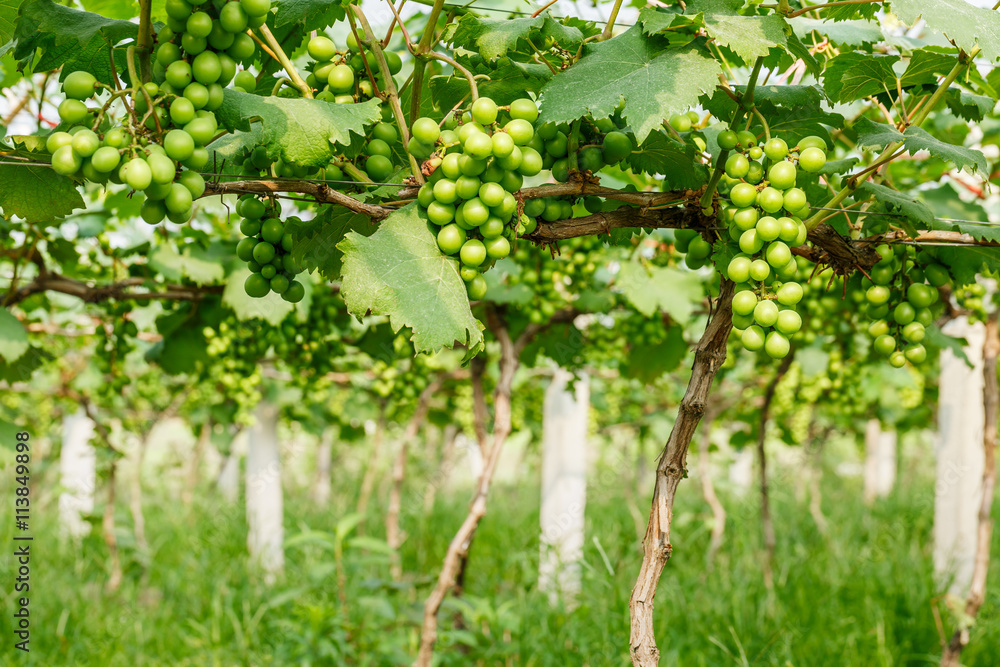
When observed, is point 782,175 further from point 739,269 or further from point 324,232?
point 324,232

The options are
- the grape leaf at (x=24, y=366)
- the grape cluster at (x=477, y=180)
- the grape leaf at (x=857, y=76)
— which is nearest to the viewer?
the grape cluster at (x=477, y=180)

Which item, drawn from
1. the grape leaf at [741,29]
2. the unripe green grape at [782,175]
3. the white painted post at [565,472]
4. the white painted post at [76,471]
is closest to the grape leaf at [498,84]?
the grape leaf at [741,29]

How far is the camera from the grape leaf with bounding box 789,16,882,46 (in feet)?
4.58

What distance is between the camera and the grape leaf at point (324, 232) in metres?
1.15

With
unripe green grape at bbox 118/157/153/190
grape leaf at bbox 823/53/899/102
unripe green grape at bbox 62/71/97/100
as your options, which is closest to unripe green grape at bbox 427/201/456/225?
unripe green grape at bbox 118/157/153/190

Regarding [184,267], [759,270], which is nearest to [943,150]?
[759,270]

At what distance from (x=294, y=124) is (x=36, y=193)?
1.42ft

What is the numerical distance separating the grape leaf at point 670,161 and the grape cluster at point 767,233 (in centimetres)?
8

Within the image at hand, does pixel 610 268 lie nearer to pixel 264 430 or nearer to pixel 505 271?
→ pixel 505 271

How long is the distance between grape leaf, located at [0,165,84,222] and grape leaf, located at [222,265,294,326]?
105 centimetres

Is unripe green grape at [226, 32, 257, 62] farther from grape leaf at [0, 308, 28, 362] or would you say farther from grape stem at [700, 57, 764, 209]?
grape leaf at [0, 308, 28, 362]

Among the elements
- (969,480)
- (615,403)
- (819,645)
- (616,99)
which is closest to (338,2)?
(616,99)

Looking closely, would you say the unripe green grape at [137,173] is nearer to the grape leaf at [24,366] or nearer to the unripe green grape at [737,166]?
the unripe green grape at [737,166]

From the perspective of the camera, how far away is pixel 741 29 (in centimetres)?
94
